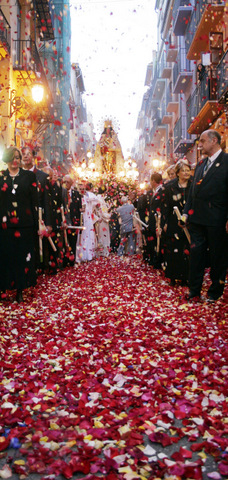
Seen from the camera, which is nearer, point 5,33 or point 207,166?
point 207,166

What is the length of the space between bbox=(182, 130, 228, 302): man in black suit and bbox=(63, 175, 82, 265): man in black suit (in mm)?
5732

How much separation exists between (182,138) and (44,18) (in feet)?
31.9

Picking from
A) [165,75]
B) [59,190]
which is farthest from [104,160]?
[59,190]

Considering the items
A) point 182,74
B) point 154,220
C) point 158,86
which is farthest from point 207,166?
point 158,86

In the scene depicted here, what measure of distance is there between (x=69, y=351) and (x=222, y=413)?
1694mm

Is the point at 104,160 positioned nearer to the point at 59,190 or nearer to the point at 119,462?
the point at 59,190

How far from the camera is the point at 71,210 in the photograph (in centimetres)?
1312

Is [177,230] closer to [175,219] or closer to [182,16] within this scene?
[175,219]

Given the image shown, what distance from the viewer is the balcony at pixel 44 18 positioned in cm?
2242

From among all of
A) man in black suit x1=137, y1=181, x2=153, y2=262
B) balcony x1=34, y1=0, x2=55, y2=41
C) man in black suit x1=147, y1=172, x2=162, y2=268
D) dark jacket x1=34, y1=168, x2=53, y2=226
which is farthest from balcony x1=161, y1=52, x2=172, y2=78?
dark jacket x1=34, y1=168, x2=53, y2=226

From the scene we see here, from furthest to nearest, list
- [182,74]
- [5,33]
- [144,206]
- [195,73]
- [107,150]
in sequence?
[107,150] < [182,74] < [195,73] < [5,33] < [144,206]

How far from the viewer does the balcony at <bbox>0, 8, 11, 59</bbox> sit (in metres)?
15.8

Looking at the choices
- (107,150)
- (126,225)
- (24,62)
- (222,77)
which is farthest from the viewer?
(107,150)

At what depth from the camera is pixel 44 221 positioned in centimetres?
944
